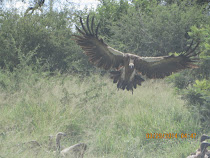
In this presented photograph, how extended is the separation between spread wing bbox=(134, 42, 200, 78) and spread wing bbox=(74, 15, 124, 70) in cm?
49

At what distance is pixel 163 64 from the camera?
6066mm

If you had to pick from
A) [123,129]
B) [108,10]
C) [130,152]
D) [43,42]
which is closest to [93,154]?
[130,152]

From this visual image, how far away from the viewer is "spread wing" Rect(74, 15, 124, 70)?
5.73 m

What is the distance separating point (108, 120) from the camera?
19.1 feet

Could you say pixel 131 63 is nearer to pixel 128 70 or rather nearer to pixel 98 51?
pixel 128 70

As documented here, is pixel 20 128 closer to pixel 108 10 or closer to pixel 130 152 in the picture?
pixel 130 152

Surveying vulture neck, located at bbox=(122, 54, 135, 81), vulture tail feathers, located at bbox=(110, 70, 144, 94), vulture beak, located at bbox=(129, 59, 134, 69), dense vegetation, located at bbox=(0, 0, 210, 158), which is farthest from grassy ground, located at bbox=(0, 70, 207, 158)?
vulture beak, located at bbox=(129, 59, 134, 69)

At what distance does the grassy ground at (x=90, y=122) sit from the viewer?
459cm

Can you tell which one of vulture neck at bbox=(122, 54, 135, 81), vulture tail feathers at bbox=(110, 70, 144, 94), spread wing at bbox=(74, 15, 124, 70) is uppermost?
spread wing at bbox=(74, 15, 124, 70)

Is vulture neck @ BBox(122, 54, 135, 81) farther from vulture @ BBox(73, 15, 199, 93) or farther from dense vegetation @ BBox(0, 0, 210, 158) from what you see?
dense vegetation @ BBox(0, 0, 210, 158)
